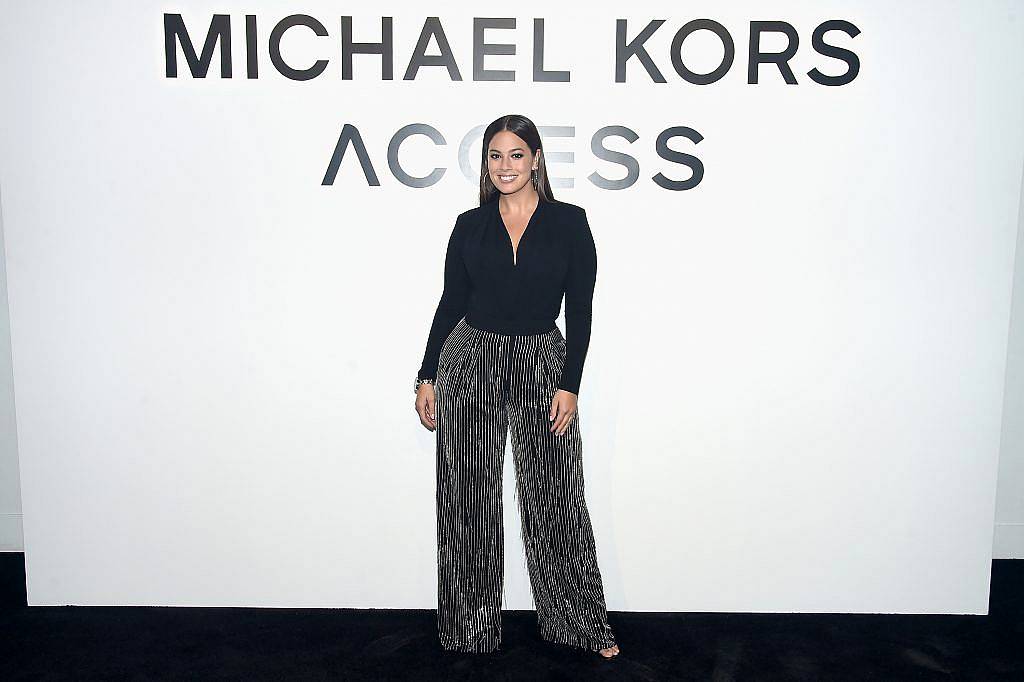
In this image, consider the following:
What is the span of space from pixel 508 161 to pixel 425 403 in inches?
33.1

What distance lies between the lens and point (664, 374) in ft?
9.79

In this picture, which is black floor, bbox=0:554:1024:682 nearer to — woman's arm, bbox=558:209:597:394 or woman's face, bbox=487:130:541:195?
woman's arm, bbox=558:209:597:394

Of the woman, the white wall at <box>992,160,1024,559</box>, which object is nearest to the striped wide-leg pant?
the woman

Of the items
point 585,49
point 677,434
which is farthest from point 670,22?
point 677,434

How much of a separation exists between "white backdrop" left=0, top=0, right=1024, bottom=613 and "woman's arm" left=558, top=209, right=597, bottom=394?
260 millimetres

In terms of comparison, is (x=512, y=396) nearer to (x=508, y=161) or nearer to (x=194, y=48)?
(x=508, y=161)

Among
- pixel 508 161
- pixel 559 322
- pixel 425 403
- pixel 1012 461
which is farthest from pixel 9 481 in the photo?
pixel 1012 461

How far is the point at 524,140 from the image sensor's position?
259cm

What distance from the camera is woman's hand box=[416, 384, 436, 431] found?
2.78 metres

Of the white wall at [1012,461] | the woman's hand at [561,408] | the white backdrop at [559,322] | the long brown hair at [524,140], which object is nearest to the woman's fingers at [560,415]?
the woman's hand at [561,408]

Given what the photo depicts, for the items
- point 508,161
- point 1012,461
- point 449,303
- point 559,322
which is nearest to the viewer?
point 508,161

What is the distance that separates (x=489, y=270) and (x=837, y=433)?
4.69 ft

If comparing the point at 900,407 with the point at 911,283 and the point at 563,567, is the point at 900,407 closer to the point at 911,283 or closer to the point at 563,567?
the point at 911,283

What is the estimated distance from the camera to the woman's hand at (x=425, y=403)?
2.78 meters
